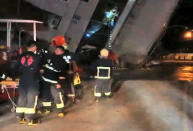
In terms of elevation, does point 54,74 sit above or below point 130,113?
above

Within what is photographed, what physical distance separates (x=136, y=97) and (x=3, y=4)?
1063 cm

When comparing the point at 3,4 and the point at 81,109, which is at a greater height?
the point at 3,4

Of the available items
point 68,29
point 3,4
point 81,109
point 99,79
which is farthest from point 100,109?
point 3,4

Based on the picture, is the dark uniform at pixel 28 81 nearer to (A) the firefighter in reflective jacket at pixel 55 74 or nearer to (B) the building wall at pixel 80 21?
(A) the firefighter in reflective jacket at pixel 55 74

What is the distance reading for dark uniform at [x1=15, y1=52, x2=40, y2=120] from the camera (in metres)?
7.23

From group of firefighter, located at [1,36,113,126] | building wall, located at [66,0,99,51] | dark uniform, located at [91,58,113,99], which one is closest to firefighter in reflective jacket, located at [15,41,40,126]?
group of firefighter, located at [1,36,113,126]

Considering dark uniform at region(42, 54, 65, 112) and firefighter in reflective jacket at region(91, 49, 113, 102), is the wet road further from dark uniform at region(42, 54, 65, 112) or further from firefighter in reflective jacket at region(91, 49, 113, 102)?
dark uniform at region(42, 54, 65, 112)

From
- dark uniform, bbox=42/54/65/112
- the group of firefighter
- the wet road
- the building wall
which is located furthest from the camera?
the building wall

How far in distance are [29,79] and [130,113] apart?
101 inches

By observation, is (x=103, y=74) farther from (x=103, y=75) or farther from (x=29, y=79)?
(x=29, y=79)

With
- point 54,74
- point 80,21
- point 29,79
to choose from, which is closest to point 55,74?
point 54,74

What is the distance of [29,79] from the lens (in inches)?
286

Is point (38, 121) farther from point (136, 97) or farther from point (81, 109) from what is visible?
point (136, 97)

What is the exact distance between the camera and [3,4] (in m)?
18.3
